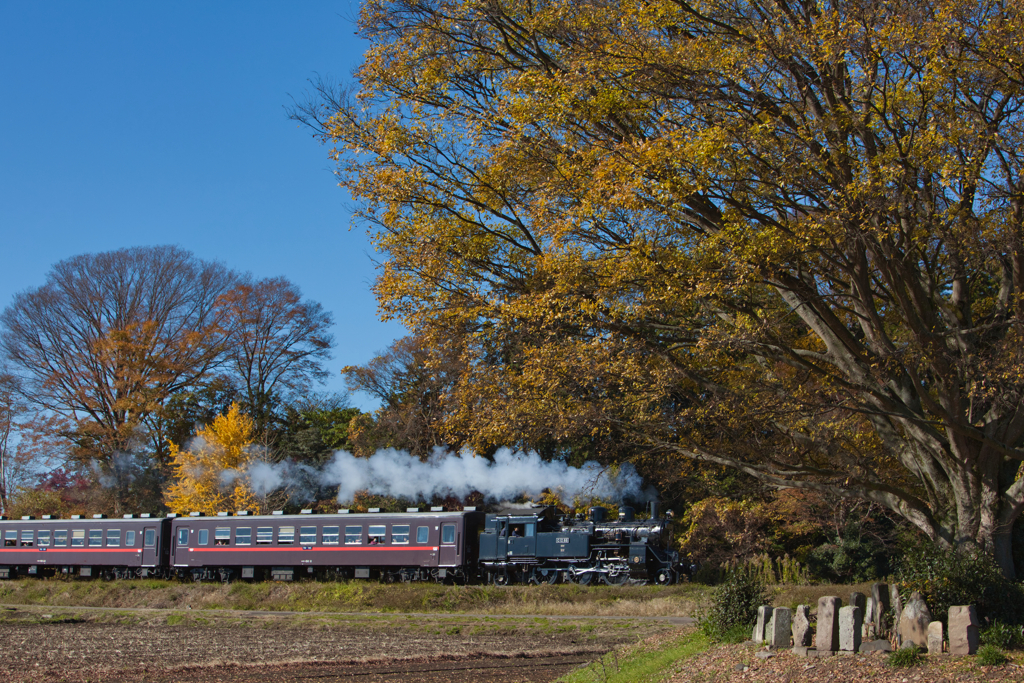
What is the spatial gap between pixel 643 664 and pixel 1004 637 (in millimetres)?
4089

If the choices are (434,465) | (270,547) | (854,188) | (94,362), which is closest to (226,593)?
(270,547)

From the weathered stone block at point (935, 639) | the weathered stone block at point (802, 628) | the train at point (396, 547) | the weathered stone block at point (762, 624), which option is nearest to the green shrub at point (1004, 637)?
the weathered stone block at point (935, 639)

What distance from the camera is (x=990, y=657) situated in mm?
7941

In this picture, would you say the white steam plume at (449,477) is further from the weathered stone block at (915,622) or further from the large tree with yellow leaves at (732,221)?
the weathered stone block at (915,622)

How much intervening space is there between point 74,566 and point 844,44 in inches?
1401

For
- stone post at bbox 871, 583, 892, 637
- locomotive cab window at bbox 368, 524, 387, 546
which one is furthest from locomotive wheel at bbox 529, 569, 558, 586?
stone post at bbox 871, 583, 892, 637

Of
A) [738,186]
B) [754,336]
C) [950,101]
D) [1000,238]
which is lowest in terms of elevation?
[754,336]

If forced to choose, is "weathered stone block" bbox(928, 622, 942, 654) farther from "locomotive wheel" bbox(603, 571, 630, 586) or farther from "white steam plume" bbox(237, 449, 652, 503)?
"white steam plume" bbox(237, 449, 652, 503)

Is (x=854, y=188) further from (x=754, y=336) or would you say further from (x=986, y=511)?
(x=986, y=511)

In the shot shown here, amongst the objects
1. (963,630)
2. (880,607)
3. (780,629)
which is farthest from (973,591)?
(780,629)

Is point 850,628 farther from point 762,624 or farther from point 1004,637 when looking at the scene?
point 1004,637

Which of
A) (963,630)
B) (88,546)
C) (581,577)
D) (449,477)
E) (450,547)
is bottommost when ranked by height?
(88,546)

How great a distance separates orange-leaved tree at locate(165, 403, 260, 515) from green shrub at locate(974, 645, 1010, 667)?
31.7 meters

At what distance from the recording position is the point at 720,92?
1112 centimetres
